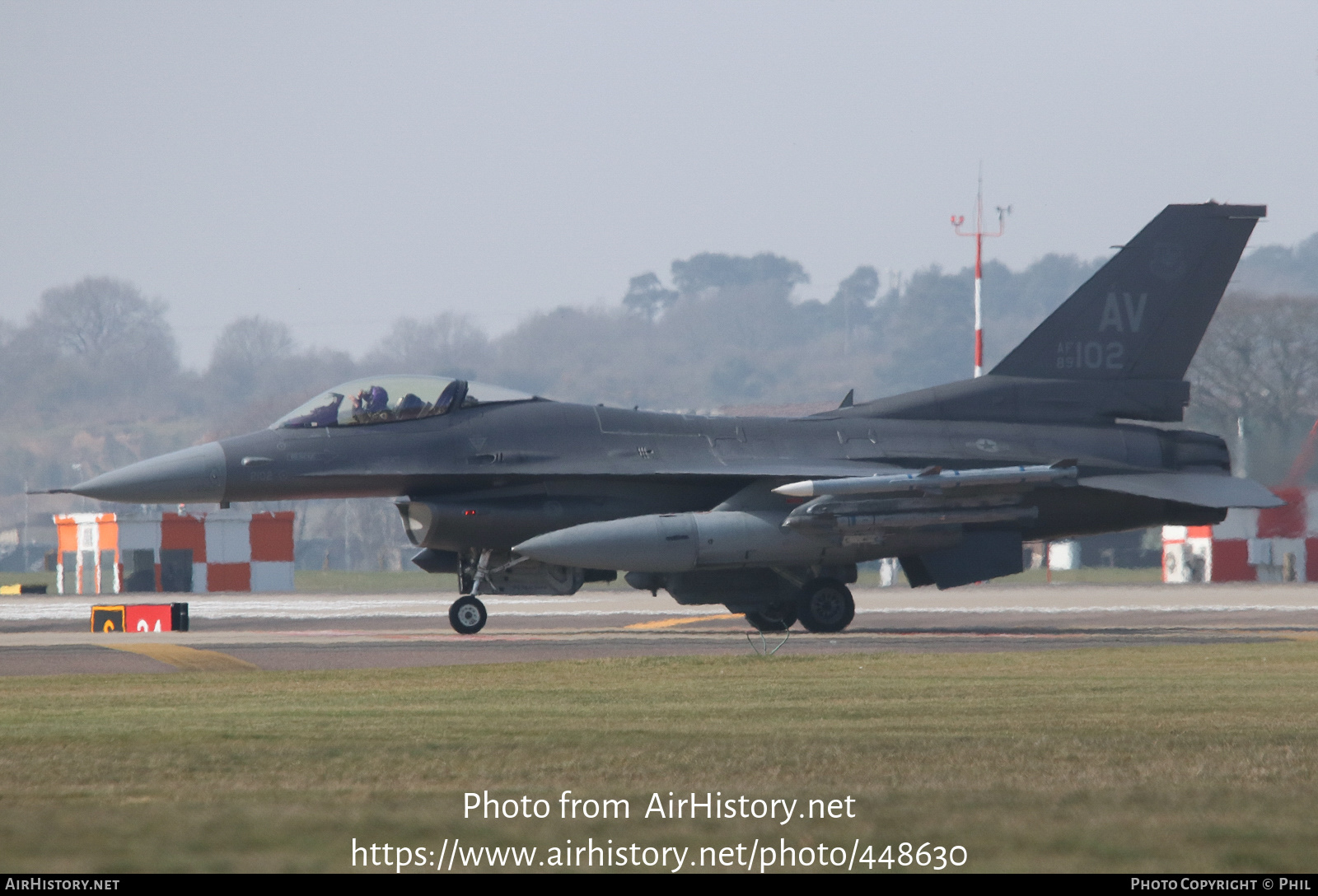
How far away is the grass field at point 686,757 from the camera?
173 inches

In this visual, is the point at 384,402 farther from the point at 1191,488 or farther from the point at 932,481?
the point at 1191,488

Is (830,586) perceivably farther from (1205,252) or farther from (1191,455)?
(1205,252)

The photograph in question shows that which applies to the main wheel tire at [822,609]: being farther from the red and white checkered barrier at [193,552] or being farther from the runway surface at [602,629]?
the red and white checkered barrier at [193,552]

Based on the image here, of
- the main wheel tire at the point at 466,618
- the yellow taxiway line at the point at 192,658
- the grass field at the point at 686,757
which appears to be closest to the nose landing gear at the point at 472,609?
the main wheel tire at the point at 466,618

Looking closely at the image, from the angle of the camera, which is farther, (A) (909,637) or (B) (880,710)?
(A) (909,637)

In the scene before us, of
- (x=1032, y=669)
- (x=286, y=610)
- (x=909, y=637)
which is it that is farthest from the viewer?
(x=286, y=610)

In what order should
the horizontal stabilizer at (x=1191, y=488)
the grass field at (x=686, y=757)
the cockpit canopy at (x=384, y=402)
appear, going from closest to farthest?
the grass field at (x=686, y=757) < the cockpit canopy at (x=384, y=402) < the horizontal stabilizer at (x=1191, y=488)

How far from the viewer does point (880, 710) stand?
31.7ft

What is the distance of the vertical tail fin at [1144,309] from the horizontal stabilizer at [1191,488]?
1698mm

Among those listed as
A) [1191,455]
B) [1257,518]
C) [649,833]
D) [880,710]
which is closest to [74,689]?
[880,710]

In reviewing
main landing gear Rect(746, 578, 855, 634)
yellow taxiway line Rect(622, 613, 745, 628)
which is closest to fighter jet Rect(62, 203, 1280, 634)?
main landing gear Rect(746, 578, 855, 634)

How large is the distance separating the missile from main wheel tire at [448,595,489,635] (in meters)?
4.17

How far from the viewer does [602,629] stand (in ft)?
69.2

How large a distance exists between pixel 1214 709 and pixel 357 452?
1213cm
